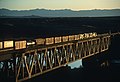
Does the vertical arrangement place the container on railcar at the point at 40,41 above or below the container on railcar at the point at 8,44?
below

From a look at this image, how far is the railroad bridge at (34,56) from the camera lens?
29.5 meters

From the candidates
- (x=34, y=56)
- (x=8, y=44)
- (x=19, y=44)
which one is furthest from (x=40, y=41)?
(x=8, y=44)

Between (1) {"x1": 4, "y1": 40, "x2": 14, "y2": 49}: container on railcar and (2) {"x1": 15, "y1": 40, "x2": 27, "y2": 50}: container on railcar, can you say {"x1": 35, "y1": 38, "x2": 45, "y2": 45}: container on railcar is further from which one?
(1) {"x1": 4, "y1": 40, "x2": 14, "y2": 49}: container on railcar

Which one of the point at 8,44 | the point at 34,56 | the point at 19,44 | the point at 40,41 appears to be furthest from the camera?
the point at 40,41

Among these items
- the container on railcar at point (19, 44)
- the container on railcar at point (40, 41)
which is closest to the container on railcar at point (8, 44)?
the container on railcar at point (19, 44)

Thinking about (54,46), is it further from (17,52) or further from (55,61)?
(17,52)

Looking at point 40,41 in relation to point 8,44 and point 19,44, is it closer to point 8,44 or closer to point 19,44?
point 19,44

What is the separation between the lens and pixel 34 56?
33.4 meters

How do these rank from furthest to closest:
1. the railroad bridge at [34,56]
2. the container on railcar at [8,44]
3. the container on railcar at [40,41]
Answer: the container on railcar at [40,41]
the container on railcar at [8,44]
the railroad bridge at [34,56]

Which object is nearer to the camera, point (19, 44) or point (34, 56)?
point (34, 56)

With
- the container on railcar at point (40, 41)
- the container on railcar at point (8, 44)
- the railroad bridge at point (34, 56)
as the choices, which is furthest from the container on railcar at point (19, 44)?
the container on railcar at point (40, 41)

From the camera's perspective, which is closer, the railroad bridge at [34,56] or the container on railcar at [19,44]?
the railroad bridge at [34,56]

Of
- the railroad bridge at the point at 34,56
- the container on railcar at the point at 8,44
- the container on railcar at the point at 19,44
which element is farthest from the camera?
the container on railcar at the point at 19,44

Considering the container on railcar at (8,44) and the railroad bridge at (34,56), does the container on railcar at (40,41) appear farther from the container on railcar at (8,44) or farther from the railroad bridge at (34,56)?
the container on railcar at (8,44)
